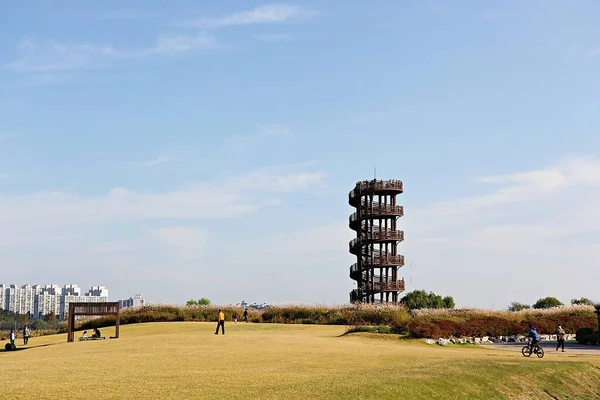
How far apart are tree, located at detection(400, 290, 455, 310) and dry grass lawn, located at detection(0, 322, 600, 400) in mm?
47552

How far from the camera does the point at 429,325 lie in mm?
45812

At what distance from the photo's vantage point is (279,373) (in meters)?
23.4

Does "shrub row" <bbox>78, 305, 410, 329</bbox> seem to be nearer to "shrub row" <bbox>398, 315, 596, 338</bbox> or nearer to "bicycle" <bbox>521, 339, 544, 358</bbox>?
"shrub row" <bbox>398, 315, 596, 338</bbox>

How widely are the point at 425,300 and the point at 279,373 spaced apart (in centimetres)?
6527

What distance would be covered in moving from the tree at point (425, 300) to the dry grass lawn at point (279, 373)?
47.6m

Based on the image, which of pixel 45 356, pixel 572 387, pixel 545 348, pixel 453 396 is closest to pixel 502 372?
pixel 572 387

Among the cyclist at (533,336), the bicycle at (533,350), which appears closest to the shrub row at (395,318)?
the bicycle at (533,350)

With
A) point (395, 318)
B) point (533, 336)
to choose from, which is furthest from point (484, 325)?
point (533, 336)

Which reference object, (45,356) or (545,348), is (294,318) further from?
(45,356)

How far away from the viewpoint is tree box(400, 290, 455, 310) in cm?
8506

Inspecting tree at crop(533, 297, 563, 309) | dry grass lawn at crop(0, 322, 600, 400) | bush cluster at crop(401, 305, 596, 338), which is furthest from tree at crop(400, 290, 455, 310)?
dry grass lawn at crop(0, 322, 600, 400)

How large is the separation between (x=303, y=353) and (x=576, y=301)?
6371 centimetres

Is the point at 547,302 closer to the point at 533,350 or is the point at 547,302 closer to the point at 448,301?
the point at 448,301

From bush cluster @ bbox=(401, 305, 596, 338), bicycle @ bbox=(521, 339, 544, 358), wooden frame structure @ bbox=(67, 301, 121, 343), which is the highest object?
wooden frame structure @ bbox=(67, 301, 121, 343)
